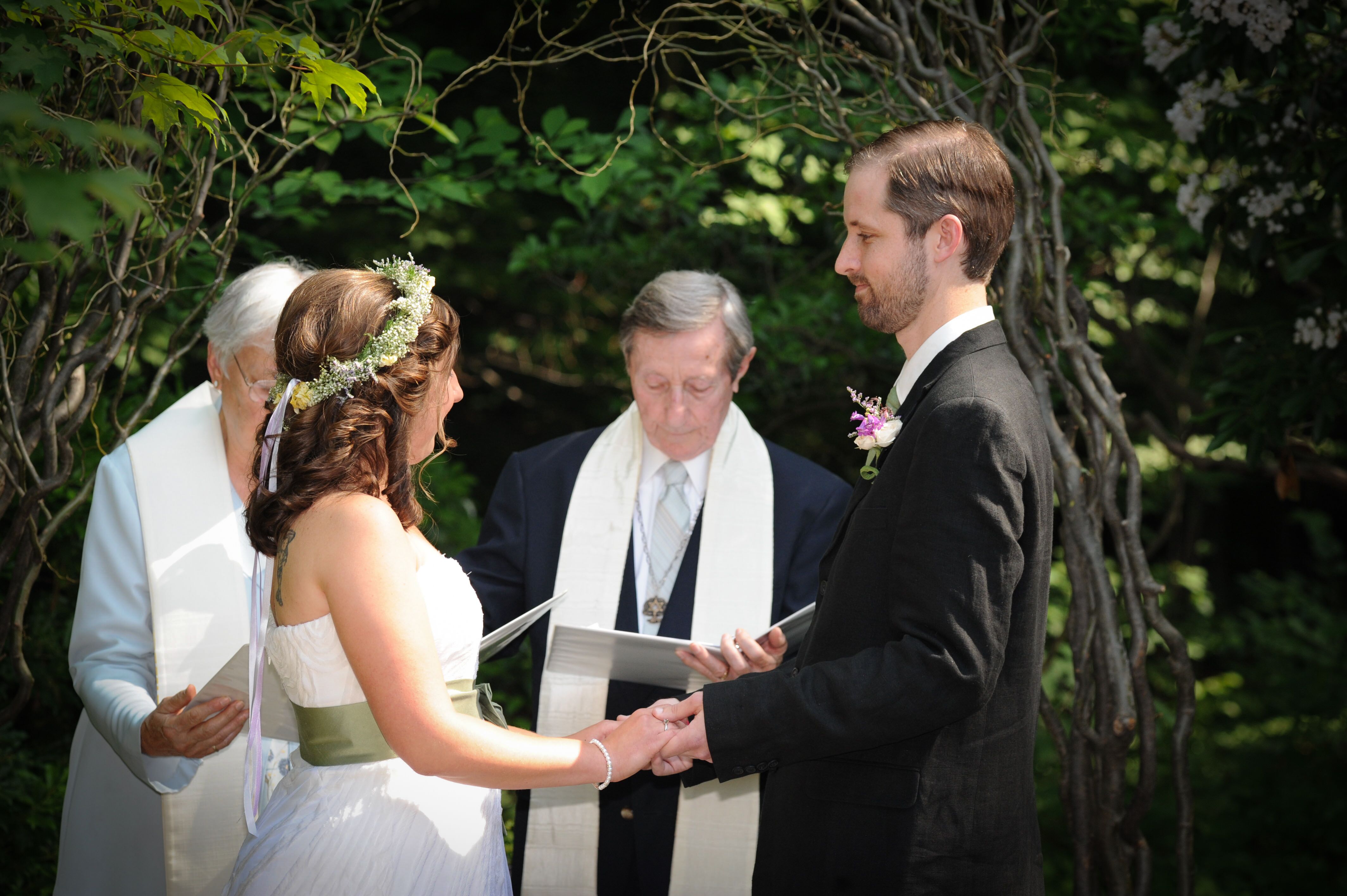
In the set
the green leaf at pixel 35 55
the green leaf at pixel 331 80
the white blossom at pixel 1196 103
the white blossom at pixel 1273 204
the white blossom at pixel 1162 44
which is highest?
the white blossom at pixel 1162 44

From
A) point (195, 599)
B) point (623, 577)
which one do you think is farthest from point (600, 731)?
point (195, 599)

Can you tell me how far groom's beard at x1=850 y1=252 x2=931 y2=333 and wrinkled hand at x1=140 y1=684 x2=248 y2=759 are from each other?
5.20 feet

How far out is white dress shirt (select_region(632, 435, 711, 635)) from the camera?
10.8 feet

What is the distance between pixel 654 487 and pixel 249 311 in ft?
4.24

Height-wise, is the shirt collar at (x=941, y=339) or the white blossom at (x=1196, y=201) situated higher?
the white blossom at (x=1196, y=201)

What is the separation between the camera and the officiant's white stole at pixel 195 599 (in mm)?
2623

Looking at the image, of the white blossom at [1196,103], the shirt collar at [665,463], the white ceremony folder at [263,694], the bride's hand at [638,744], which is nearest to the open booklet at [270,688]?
the white ceremony folder at [263,694]

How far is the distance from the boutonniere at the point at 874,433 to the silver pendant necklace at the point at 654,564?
3.98 feet

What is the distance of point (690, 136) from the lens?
4668 millimetres

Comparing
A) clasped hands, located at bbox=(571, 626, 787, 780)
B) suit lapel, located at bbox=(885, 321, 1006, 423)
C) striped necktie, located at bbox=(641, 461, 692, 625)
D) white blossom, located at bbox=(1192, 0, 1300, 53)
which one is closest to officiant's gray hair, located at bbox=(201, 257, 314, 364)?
striped necktie, located at bbox=(641, 461, 692, 625)

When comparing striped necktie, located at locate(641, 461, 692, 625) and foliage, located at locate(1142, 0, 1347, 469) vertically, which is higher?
foliage, located at locate(1142, 0, 1347, 469)

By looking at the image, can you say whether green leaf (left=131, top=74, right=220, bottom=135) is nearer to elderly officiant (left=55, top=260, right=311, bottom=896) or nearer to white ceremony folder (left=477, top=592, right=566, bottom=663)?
elderly officiant (left=55, top=260, right=311, bottom=896)

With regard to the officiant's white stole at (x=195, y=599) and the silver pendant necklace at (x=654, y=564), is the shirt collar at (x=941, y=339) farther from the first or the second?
the officiant's white stole at (x=195, y=599)

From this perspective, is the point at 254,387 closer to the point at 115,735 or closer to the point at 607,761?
the point at 115,735
